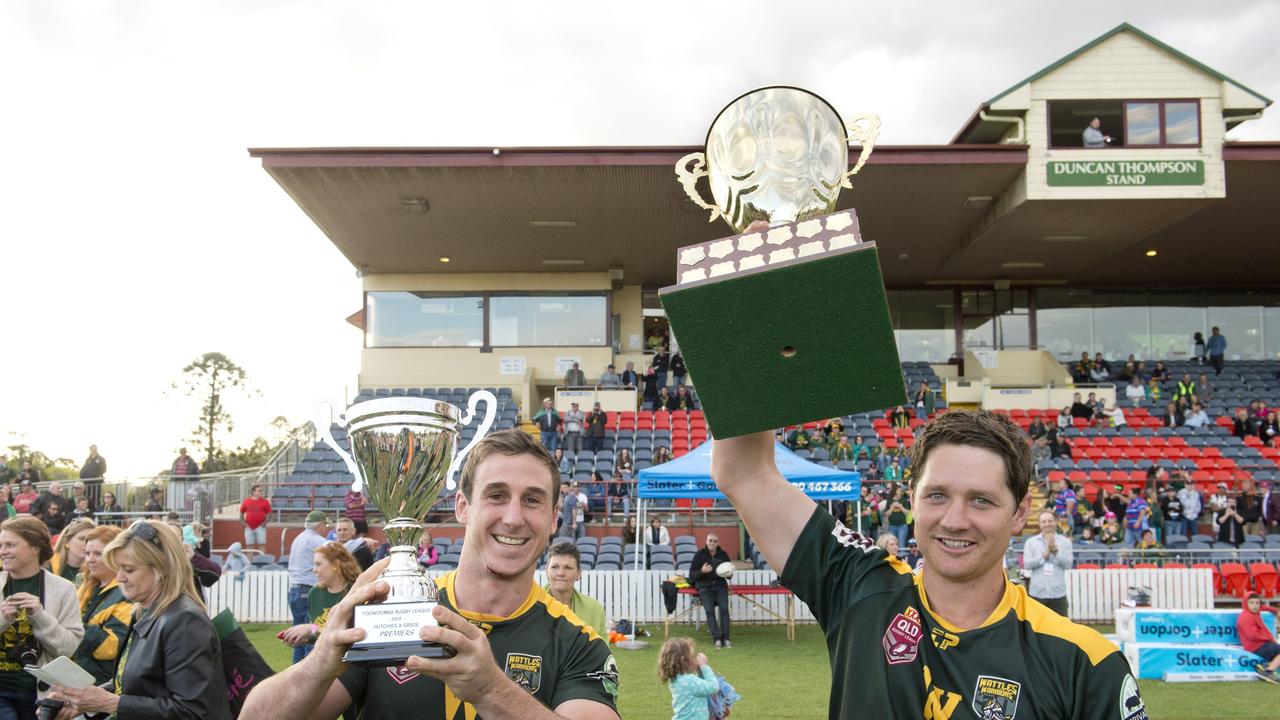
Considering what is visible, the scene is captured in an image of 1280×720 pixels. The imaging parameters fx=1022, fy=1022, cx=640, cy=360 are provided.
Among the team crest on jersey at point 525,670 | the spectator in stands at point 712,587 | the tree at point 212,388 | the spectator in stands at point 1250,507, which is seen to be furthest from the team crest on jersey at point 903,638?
the tree at point 212,388

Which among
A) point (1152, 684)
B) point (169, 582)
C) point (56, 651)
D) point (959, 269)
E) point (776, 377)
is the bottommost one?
point (1152, 684)

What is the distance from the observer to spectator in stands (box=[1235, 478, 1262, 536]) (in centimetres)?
1916

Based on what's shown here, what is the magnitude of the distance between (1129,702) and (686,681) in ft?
16.3

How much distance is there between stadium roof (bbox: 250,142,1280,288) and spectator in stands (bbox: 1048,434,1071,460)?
4946 mm

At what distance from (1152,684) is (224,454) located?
59220 mm

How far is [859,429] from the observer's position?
998 inches

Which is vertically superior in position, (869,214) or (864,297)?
(869,214)

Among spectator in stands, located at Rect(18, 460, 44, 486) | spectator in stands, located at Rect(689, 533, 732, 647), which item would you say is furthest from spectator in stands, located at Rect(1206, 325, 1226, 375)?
spectator in stands, located at Rect(18, 460, 44, 486)

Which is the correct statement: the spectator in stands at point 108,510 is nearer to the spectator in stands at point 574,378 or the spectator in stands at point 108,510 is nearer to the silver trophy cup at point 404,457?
the spectator in stands at point 574,378

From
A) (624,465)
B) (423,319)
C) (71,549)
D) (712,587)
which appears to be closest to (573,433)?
(624,465)

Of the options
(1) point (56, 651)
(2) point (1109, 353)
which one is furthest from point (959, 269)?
(1) point (56, 651)

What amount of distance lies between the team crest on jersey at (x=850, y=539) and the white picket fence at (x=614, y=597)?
13.4 meters

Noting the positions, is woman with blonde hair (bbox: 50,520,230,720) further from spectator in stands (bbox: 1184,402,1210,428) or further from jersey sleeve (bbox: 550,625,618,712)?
spectator in stands (bbox: 1184,402,1210,428)

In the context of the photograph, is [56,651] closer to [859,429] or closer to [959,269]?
[859,429]
